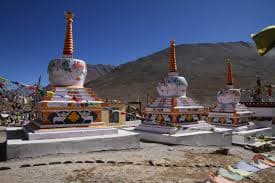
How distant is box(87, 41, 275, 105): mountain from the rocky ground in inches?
1673

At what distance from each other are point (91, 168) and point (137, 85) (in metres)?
61.3

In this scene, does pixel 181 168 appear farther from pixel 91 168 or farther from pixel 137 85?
pixel 137 85

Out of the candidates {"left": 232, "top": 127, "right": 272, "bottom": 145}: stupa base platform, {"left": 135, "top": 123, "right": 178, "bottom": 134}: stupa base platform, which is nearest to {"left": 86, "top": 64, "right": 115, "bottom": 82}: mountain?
{"left": 232, "top": 127, "right": 272, "bottom": 145}: stupa base platform

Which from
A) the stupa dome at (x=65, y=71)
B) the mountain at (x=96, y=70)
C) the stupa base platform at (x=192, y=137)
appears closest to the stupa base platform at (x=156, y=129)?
the stupa base platform at (x=192, y=137)

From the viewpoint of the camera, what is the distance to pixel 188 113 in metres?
11.6

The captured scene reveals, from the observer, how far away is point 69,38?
973 centimetres

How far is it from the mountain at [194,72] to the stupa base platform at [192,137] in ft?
123

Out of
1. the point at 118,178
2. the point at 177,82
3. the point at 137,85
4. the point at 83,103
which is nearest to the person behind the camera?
the point at 118,178

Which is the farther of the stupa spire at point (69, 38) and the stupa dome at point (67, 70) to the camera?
the stupa spire at point (69, 38)

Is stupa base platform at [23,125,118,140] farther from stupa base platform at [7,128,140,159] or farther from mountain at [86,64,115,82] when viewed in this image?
mountain at [86,64,115,82]

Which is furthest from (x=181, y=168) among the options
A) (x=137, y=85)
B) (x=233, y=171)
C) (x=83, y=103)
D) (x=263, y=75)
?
(x=263, y=75)

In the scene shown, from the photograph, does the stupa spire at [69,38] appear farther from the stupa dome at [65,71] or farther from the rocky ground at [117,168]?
the rocky ground at [117,168]

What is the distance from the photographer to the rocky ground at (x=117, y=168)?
17.8 feet

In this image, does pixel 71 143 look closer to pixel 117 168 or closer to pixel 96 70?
pixel 117 168
